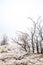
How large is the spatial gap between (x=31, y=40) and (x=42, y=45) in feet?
8.45

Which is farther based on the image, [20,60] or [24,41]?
[24,41]

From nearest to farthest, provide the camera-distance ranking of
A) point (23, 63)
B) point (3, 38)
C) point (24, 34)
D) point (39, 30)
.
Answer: point (23, 63) < point (39, 30) < point (24, 34) < point (3, 38)

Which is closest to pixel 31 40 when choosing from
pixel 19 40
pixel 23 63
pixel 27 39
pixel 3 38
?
pixel 27 39

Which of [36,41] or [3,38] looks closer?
[36,41]

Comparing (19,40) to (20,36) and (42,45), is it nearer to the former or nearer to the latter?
(20,36)

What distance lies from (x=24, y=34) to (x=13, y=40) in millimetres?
2847

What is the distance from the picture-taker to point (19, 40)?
37344mm

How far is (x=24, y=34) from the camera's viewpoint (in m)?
36.3

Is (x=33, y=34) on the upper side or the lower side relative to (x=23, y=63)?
upper

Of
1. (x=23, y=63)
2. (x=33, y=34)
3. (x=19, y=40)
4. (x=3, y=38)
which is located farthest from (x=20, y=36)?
(x=3, y=38)

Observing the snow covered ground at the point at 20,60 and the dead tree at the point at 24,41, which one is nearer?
the snow covered ground at the point at 20,60

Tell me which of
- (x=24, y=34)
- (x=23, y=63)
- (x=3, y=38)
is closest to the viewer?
(x=23, y=63)

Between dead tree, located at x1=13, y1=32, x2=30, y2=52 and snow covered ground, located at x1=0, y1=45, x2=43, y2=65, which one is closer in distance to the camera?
snow covered ground, located at x1=0, y1=45, x2=43, y2=65

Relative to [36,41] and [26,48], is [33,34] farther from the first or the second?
[26,48]
